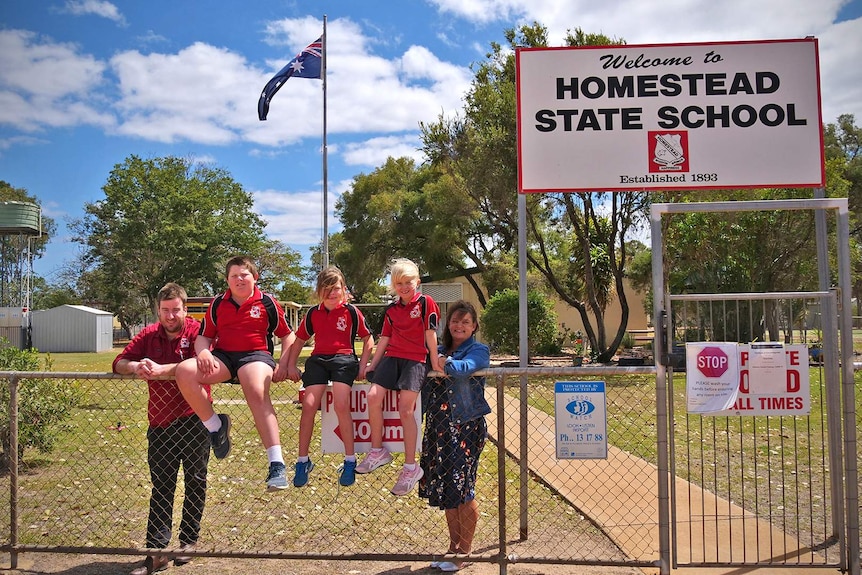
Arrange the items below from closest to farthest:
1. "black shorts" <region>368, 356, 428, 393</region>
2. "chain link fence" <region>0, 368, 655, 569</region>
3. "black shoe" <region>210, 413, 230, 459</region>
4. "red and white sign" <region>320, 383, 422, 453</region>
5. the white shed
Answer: "black shorts" <region>368, 356, 428, 393</region>, "black shoe" <region>210, 413, 230, 459</region>, "red and white sign" <region>320, 383, 422, 453</region>, "chain link fence" <region>0, 368, 655, 569</region>, the white shed

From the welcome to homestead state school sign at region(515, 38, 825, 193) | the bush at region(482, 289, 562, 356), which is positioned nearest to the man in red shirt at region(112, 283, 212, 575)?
the welcome to homestead state school sign at region(515, 38, 825, 193)

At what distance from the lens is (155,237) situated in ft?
160

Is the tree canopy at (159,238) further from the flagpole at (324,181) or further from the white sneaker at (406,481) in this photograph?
the white sneaker at (406,481)

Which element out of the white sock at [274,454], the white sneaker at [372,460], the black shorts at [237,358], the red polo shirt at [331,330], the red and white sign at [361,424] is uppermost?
the red polo shirt at [331,330]

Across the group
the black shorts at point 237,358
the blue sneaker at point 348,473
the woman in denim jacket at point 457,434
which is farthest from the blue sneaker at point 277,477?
the woman in denim jacket at point 457,434

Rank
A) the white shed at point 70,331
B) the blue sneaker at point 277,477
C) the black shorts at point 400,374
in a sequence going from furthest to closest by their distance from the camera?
1. the white shed at point 70,331
2. the black shorts at point 400,374
3. the blue sneaker at point 277,477

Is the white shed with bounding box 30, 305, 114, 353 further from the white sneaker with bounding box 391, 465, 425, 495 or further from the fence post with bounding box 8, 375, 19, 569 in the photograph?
the white sneaker with bounding box 391, 465, 425, 495

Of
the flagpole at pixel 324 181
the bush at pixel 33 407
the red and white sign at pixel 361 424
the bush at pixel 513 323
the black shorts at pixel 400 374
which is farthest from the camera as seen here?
the bush at pixel 513 323

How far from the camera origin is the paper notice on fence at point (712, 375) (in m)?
4.30

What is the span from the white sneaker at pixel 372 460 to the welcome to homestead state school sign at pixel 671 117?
2267 mm

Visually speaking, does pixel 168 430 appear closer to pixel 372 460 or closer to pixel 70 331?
pixel 372 460

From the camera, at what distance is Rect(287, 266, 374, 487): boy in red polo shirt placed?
4344mm

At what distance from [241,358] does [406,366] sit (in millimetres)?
1060

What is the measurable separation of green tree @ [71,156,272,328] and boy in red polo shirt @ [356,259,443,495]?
46.0 metres
